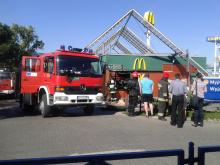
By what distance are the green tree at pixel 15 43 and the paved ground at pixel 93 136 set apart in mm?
34422

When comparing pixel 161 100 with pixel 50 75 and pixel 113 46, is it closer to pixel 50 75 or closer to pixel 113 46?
pixel 50 75

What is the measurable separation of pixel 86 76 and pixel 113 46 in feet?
99.1

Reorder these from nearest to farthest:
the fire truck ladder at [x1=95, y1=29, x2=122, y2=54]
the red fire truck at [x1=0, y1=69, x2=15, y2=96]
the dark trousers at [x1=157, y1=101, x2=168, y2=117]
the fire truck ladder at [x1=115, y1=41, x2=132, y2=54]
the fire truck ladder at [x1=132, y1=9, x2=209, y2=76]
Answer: the dark trousers at [x1=157, y1=101, x2=168, y2=117] < the red fire truck at [x1=0, y1=69, x2=15, y2=96] < the fire truck ladder at [x1=132, y1=9, x2=209, y2=76] < the fire truck ladder at [x1=95, y1=29, x2=122, y2=54] < the fire truck ladder at [x1=115, y1=41, x2=132, y2=54]

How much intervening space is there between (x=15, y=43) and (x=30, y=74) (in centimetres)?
3495

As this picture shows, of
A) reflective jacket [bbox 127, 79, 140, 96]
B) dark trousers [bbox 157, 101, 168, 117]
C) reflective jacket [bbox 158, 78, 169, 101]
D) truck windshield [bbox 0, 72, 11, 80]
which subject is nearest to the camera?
reflective jacket [bbox 158, 78, 169, 101]

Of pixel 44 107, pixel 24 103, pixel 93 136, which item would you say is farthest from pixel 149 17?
pixel 93 136

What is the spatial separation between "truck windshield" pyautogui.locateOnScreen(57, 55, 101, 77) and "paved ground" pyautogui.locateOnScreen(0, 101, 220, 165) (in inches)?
76.3

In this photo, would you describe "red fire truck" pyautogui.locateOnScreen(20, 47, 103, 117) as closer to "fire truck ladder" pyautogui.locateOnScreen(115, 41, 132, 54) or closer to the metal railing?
the metal railing

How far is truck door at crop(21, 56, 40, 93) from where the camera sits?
16391 millimetres

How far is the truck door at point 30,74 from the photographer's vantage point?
53.8ft

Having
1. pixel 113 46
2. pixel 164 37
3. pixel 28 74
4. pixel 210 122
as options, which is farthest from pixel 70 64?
pixel 113 46

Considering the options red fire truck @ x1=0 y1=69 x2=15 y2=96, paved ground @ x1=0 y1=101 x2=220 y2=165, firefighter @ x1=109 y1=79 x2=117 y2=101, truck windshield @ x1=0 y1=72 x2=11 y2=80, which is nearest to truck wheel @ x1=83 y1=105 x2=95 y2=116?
paved ground @ x1=0 y1=101 x2=220 y2=165

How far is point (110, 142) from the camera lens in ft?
31.6

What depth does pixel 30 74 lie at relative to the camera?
16781mm
